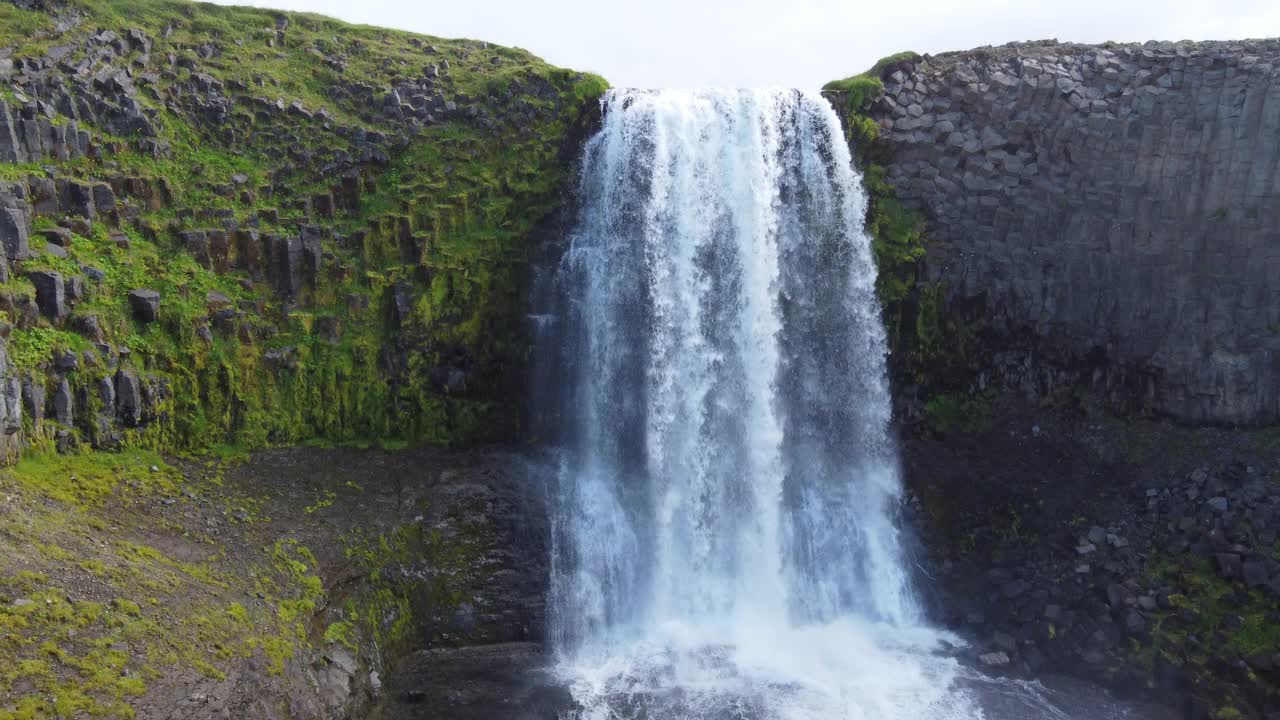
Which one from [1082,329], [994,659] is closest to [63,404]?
[994,659]

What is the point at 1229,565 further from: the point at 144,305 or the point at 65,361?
the point at 65,361

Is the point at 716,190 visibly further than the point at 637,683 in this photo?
Yes

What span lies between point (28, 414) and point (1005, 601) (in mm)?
23527

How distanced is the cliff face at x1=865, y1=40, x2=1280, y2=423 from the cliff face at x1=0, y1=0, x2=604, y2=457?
1219 cm

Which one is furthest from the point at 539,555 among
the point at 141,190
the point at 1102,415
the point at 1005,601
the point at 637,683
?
the point at 1102,415

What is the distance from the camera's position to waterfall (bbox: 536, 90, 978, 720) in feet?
74.4

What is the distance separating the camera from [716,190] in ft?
85.9

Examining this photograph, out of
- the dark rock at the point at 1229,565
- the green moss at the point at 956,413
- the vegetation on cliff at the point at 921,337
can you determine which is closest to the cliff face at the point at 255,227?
the vegetation on cliff at the point at 921,337

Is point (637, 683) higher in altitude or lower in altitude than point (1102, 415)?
lower

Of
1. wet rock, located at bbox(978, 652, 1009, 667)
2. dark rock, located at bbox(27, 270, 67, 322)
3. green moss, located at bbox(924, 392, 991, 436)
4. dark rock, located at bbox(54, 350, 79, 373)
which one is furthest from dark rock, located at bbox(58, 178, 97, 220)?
wet rock, located at bbox(978, 652, 1009, 667)

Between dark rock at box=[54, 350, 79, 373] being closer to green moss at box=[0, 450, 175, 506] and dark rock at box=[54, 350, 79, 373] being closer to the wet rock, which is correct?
green moss at box=[0, 450, 175, 506]

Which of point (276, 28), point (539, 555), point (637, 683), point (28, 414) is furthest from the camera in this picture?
point (276, 28)

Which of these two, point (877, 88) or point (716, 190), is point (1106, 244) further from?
point (716, 190)

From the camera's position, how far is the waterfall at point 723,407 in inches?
893
